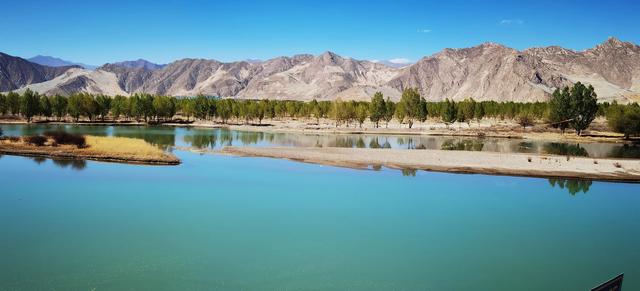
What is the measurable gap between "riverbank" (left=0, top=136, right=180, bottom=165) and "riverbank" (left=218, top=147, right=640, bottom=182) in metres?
12.9

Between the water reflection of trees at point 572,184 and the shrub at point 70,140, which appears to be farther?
the shrub at point 70,140

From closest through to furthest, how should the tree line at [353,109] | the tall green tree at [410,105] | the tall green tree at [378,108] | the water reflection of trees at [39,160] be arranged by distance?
the water reflection of trees at [39,160] → the tree line at [353,109] → the tall green tree at [378,108] → the tall green tree at [410,105]

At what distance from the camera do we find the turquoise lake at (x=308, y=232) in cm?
2172

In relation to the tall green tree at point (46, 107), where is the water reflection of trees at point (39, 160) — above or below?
below

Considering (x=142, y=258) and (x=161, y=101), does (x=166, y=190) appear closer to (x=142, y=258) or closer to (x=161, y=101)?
(x=142, y=258)

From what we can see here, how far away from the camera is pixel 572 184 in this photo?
49844 mm

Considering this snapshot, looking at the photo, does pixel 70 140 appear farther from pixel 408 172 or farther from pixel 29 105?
pixel 29 105

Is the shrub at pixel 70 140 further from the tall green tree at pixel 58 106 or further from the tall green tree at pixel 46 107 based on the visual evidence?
the tall green tree at pixel 58 106

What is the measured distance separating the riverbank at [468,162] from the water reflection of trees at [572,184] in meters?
1.19

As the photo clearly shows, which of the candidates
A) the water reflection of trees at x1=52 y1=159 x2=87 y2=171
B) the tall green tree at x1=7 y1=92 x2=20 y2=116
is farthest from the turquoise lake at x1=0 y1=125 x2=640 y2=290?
the tall green tree at x1=7 y1=92 x2=20 y2=116

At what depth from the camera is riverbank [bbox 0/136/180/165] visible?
58622 mm

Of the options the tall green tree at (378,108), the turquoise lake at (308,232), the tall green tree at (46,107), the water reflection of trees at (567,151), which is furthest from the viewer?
the tall green tree at (378,108)

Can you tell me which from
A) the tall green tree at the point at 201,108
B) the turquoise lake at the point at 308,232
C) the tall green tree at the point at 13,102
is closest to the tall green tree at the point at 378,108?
the tall green tree at the point at 201,108

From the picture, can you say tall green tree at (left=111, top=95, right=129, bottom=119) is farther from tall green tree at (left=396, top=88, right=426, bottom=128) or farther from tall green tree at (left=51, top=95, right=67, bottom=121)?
tall green tree at (left=396, top=88, right=426, bottom=128)
